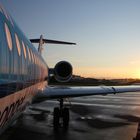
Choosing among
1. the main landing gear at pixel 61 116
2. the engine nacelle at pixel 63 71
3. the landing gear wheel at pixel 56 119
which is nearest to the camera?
the landing gear wheel at pixel 56 119

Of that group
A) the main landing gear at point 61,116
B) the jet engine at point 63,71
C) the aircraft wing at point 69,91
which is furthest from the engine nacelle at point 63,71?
the main landing gear at point 61,116

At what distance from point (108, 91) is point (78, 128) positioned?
2.99 meters

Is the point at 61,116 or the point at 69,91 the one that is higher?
the point at 69,91

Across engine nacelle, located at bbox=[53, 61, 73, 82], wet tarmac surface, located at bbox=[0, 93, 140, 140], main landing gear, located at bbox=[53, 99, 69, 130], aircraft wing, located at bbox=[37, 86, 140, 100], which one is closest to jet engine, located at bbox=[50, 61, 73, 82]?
engine nacelle, located at bbox=[53, 61, 73, 82]

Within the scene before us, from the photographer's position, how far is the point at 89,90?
14078 mm

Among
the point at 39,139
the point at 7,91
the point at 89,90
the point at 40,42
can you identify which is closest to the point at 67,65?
the point at 89,90

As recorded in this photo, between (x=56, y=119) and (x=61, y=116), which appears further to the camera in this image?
(x=61, y=116)

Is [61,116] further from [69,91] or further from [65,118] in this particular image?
[69,91]

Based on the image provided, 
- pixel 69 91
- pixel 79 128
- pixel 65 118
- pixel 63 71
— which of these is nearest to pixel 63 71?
pixel 63 71

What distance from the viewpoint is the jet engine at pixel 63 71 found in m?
14.3

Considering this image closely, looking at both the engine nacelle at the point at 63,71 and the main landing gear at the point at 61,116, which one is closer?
the main landing gear at the point at 61,116

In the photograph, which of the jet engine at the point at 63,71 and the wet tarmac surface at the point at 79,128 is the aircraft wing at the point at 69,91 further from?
the wet tarmac surface at the point at 79,128

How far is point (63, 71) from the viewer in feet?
48.1

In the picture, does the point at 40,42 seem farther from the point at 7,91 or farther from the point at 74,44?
the point at 7,91
